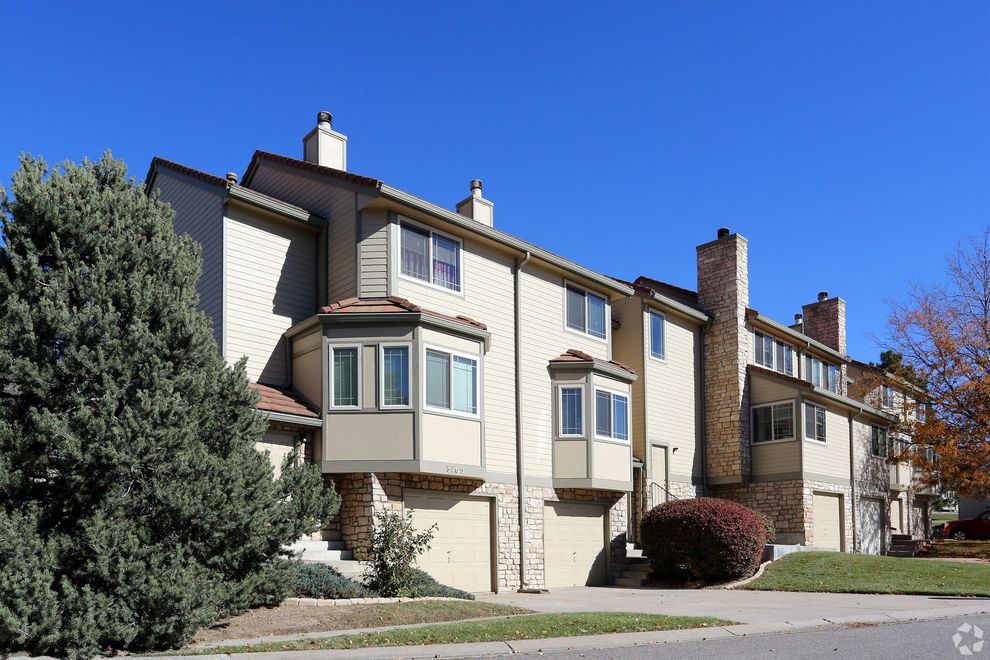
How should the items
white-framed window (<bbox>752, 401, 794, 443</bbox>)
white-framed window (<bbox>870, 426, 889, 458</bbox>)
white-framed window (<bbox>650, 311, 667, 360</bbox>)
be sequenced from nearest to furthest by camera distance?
white-framed window (<bbox>650, 311, 667, 360</bbox>) → white-framed window (<bbox>752, 401, 794, 443</bbox>) → white-framed window (<bbox>870, 426, 889, 458</bbox>)

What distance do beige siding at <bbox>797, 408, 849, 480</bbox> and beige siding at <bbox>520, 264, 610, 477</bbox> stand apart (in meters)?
9.28

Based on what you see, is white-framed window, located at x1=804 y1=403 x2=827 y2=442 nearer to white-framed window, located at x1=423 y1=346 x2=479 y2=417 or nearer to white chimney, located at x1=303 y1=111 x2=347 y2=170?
white-framed window, located at x1=423 y1=346 x2=479 y2=417

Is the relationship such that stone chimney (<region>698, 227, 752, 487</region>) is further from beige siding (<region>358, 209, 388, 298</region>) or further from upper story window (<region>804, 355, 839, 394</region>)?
beige siding (<region>358, 209, 388, 298</region>)

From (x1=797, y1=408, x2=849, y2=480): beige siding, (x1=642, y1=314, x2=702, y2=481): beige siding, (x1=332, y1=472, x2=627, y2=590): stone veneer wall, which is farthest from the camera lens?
(x1=797, y1=408, x2=849, y2=480): beige siding

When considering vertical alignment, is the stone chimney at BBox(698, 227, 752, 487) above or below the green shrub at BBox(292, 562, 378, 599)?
above

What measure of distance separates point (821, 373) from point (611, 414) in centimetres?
1529

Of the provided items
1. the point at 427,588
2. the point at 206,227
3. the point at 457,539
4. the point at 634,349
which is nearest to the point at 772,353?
the point at 634,349

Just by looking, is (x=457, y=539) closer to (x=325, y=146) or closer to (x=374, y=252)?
(x=374, y=252)

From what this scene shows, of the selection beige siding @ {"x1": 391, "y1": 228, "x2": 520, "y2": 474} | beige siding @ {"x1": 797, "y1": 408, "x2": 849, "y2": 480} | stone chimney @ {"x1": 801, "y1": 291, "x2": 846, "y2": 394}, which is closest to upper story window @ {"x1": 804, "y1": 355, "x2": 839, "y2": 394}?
stone chimney @ {"x1": 801, "y1": 291, "x2": 846, "y2": 394}

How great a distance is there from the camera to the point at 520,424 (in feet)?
68.7

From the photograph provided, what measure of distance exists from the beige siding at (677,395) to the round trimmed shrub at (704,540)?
3.63 m

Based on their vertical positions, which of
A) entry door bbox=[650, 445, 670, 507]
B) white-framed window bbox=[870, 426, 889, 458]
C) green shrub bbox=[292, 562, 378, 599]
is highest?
white-framed window bbox=[870, 426, 889, 458]

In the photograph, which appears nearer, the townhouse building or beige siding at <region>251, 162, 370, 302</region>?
the townhouse building

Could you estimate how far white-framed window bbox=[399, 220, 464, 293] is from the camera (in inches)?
762
